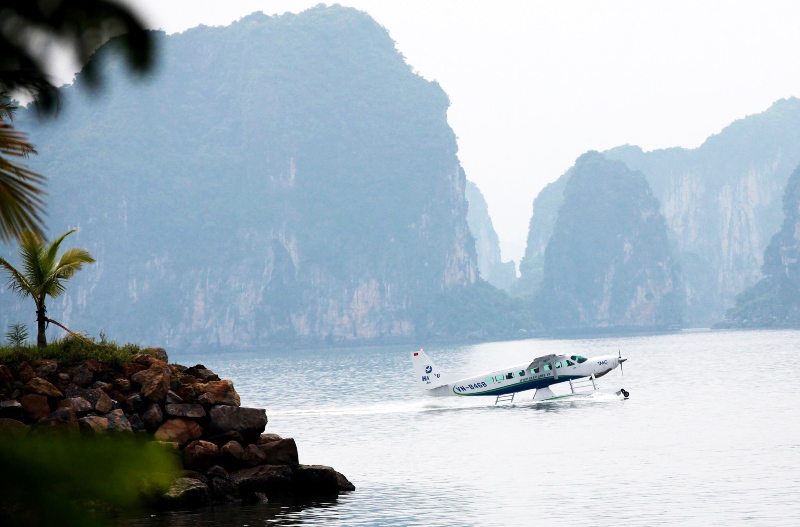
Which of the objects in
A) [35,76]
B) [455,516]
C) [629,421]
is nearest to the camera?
[35,76]

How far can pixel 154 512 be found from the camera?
27578 millimetres

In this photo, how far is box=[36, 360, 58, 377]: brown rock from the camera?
30.1 m

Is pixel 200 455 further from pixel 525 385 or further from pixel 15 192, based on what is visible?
pixel 525 385

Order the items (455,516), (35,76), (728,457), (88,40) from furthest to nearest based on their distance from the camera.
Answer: (728,457)
(455,516)
(35,76)
(88,40)

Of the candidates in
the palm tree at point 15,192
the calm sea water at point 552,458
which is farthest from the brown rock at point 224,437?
the palm tree at point 15,192

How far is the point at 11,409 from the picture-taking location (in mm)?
28094

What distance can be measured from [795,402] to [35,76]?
213 ft

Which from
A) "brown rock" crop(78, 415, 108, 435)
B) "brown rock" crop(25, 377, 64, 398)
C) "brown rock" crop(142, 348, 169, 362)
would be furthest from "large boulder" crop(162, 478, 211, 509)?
"brown rock" crop(142, 348, 169, 362)

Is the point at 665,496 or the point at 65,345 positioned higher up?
the point at 65,345

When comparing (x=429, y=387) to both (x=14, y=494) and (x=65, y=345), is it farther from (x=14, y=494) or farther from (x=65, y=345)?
(x=14, y=494)

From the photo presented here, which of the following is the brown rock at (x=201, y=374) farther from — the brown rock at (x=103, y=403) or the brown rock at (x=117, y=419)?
the brown rock at (x=117, y=419)

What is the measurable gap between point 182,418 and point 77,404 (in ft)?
9.92

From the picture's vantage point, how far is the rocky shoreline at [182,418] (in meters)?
28.4

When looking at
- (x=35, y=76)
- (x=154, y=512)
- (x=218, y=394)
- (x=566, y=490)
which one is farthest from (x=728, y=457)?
(x=35, y=76)
